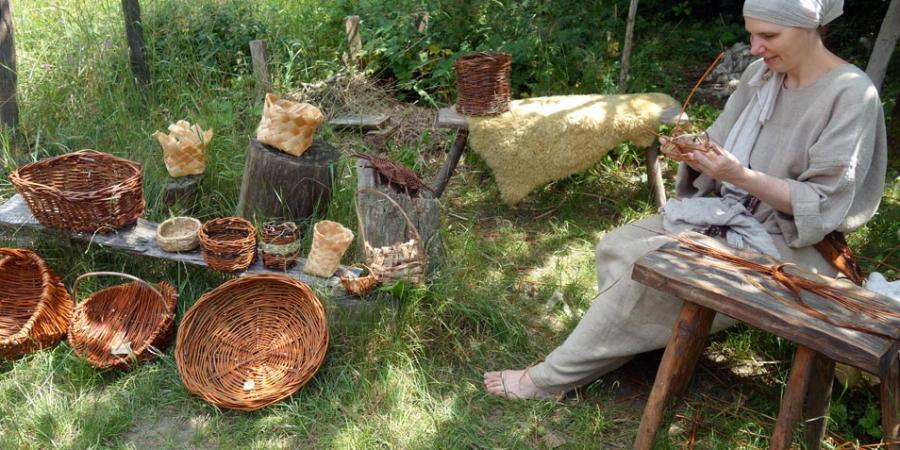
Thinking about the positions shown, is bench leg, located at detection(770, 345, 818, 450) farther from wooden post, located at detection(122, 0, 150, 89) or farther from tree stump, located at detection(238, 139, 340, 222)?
wooden post, located at detection(122, 0, 150, 89)

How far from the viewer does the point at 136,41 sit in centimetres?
477

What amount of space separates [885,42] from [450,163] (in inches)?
103

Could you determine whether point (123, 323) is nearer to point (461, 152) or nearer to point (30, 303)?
point (30, 303)

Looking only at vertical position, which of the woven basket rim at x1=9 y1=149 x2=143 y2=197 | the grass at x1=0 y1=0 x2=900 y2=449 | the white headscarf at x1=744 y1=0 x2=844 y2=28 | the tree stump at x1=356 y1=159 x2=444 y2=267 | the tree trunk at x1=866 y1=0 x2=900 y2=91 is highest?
the white headscarf at x1=744 y1=0 x2=844 y2=28

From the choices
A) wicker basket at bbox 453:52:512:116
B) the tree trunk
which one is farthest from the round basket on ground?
the tree trunk

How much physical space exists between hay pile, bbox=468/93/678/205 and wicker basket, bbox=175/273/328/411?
1563 millimetres

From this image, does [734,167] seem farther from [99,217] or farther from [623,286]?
[99,217]

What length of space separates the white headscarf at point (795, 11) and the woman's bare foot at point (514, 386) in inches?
64.1

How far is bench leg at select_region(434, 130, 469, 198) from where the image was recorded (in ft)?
14.8

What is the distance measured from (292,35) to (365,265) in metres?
3.01

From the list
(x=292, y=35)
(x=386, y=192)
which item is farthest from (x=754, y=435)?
(x=292, y=35)

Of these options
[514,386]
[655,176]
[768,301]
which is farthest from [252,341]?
[655,176]

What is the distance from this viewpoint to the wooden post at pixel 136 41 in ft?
15.6

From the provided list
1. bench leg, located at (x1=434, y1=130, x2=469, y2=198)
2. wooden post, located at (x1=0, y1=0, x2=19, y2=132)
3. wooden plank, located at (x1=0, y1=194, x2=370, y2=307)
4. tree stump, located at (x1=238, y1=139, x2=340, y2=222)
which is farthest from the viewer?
bench leg, located at (x1=434, y1=130, x2=469, y2=198)
